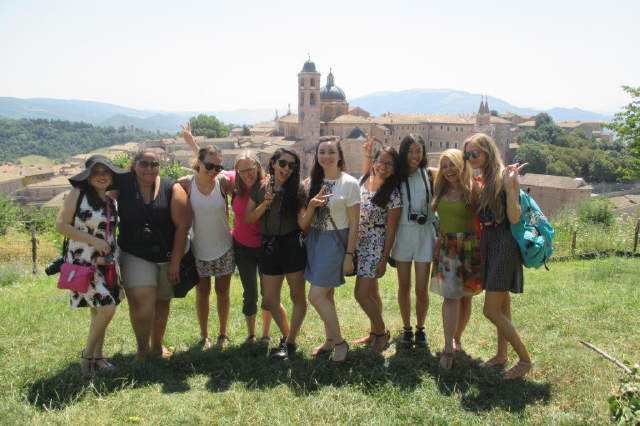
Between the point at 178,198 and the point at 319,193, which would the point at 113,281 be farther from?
the point at 319,193

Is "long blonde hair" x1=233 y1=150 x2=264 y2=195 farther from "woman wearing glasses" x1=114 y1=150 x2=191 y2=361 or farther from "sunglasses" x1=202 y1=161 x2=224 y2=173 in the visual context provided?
"woman wearing glasses" x1=114 y1=150 x2=191 y2=361

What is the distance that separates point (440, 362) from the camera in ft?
14.4

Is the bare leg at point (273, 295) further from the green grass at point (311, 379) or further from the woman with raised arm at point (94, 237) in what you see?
the woman with raised arm at point (94, 237)

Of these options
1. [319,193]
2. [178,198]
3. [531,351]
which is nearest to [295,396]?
[319,193]

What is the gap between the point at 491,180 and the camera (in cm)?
408

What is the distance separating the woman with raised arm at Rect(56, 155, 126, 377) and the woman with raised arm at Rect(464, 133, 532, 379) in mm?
3281

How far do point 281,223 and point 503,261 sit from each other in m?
2.05

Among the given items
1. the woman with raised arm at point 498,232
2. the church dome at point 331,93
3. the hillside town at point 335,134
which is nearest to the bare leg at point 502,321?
the woman with raised arm at point 498,232

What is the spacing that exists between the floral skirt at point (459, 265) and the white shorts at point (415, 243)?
18cm

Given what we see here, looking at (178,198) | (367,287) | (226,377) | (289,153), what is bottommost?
(226,377)

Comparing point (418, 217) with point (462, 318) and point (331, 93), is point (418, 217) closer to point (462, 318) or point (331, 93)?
point (462, 318)

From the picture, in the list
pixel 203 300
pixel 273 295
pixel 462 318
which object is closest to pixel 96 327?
pixel 203 300

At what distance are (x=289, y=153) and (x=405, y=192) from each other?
1233mm

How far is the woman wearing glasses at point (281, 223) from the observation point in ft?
14.7
